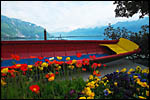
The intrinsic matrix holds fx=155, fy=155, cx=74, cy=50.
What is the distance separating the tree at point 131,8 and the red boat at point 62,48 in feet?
3.89

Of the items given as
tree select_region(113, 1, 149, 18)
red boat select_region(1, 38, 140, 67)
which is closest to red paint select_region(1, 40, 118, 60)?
red boat select_region(1, 38, 140, 67)

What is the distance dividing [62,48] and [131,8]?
313 centimetres

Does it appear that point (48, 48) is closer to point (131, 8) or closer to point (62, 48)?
point (62, 48)

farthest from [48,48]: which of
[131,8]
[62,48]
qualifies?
[131,8]

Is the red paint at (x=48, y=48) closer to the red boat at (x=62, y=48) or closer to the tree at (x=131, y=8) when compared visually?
the red boat at (x=62, y=48)

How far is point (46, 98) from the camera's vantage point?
1.75m

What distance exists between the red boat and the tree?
3.89 ft

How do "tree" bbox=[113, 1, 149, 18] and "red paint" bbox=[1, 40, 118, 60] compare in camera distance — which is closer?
"red paint" bbox=[1, 40, 118, 60]

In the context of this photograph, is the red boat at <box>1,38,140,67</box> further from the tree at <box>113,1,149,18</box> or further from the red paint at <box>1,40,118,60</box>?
the tree at <box>113,1,149,18</box>

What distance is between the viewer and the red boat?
4.42m

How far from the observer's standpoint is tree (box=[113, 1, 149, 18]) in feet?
18.3

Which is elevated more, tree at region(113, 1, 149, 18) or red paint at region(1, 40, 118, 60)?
tree at region(113, 1, 149, 18)

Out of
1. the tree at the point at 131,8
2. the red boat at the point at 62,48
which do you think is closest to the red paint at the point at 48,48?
the red boat at the point at 62,48

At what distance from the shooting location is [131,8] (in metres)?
6.00
